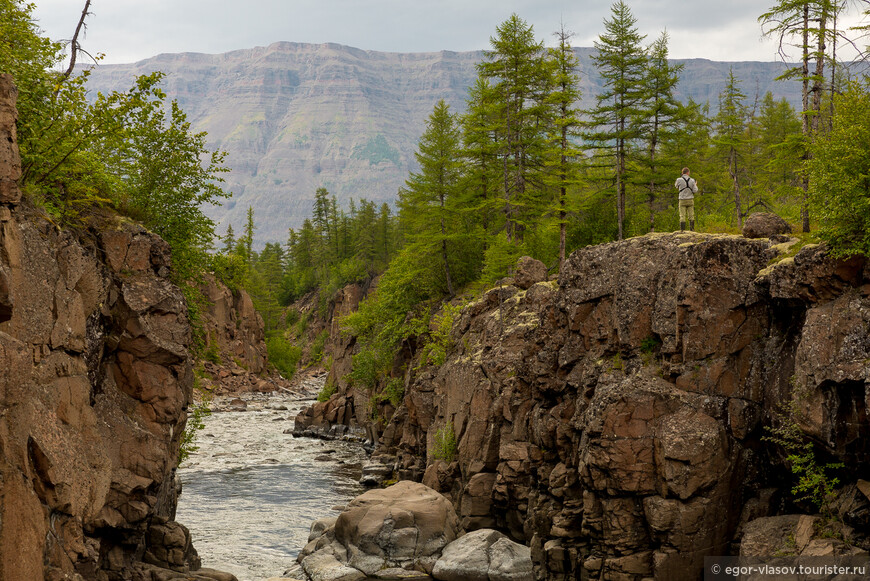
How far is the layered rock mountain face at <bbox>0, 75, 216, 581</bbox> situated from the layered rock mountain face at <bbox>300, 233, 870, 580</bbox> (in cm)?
1398

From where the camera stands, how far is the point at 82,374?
60.1 ft

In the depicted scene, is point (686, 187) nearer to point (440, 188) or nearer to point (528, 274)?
point (528, 274)

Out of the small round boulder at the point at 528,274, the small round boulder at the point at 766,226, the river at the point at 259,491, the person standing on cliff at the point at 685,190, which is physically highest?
the person standing on cliff at the point at 685,190

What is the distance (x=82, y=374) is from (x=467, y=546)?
1619cm

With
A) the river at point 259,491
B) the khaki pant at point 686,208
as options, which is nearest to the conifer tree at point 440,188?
the river at point 259,491

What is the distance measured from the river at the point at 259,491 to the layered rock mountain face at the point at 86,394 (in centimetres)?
399

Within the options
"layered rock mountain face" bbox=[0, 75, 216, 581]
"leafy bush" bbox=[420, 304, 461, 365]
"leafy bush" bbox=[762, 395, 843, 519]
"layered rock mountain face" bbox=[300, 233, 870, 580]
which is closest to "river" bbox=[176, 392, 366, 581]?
"layered rock mountain face" bbox=[0, 75, 216, 581]

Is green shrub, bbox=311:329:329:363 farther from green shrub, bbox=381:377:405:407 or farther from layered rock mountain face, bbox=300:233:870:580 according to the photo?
layered rock mountain face, bbox=300:233:870:580

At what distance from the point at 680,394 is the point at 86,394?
17.8 m

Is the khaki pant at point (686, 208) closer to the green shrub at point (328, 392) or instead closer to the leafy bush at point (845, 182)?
the leafy bush at point (845, 182)

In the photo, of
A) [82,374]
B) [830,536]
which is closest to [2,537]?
[82,374]

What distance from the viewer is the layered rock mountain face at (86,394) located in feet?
47.1

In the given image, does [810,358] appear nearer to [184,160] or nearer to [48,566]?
[48,566]

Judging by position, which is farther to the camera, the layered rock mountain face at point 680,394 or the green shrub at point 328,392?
the green shrub at point 328,392
